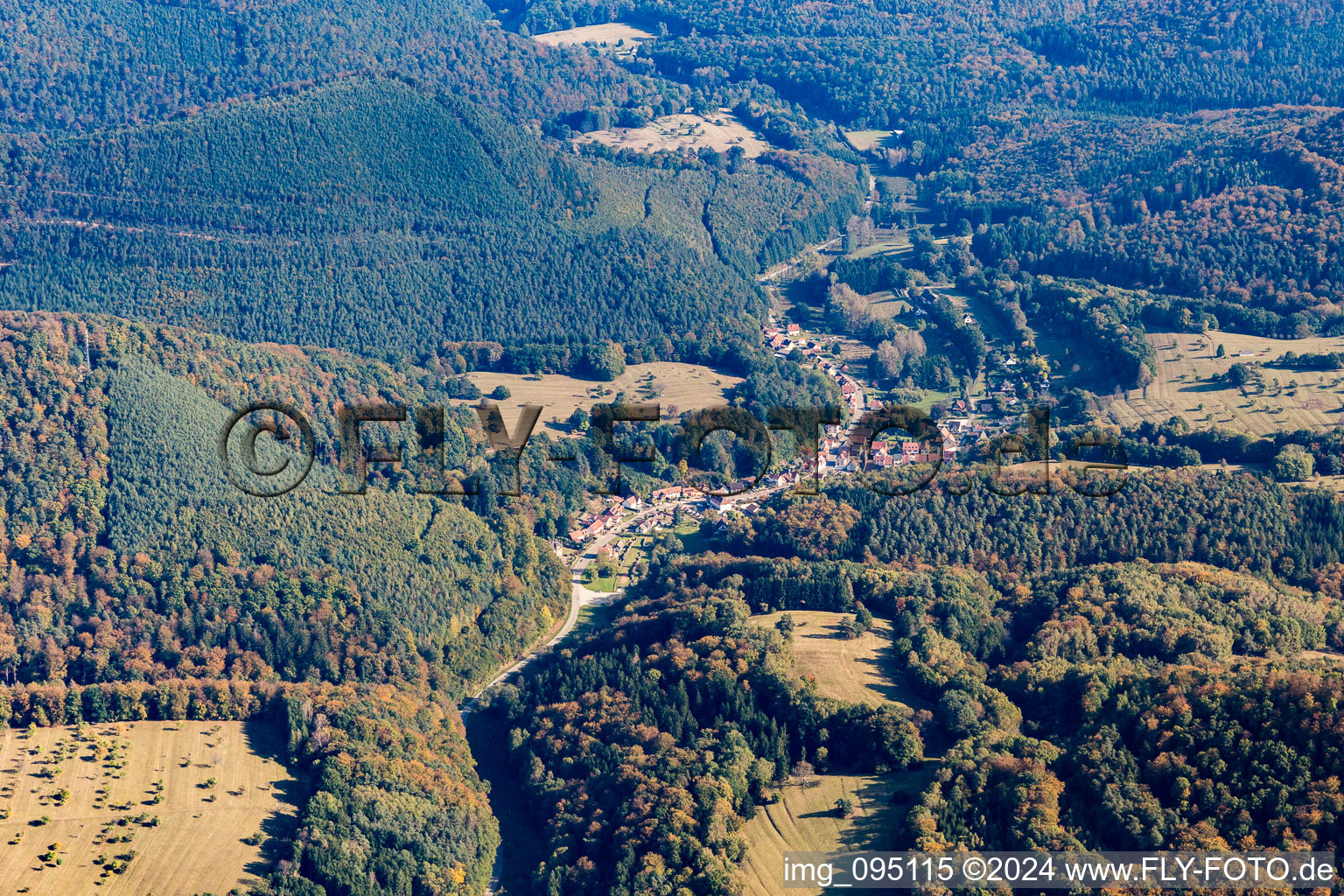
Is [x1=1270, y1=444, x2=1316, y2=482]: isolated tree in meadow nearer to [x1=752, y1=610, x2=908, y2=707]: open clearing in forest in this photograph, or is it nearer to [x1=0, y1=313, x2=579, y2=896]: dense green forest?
[x1=752, y1=610, x2=908, y2=707]: open clearing in forest

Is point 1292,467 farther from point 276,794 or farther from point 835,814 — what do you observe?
point 276,794

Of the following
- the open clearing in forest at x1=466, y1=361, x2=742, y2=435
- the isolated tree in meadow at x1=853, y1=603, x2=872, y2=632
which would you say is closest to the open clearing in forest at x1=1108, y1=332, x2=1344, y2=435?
the open clearing in forest at x1=466, y1=361, x2=742, y2=435

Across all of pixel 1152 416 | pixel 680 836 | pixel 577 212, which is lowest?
pixel 680 836

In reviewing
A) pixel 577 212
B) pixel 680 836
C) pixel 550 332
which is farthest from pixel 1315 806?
pixel 577 212

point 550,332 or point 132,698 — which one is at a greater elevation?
point 550,332

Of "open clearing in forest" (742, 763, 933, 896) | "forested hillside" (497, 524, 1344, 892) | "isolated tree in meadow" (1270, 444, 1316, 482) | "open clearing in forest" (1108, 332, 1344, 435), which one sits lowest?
"open clearing in forest" (742, 763, 933, 896)

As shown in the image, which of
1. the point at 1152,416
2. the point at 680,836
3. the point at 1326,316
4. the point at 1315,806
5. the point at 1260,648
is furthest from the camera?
the point at 1326,316

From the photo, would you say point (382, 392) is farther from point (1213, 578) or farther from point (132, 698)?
point (1213, 578)

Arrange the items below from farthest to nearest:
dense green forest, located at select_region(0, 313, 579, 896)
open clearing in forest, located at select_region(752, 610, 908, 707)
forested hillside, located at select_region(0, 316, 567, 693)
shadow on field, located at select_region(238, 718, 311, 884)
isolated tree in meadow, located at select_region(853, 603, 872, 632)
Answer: forested hillside, located at select_region(0, 316, 567, 693), isolated tree in meadow, located at select_region(853, 603, 872, 632), open clearing in forest, located at select_region(752, 610, 908, 707), dense green forest, located at select_region(0, 313, 579, 896), shadow on field, located at select_region(238, 718, 311, 884)
